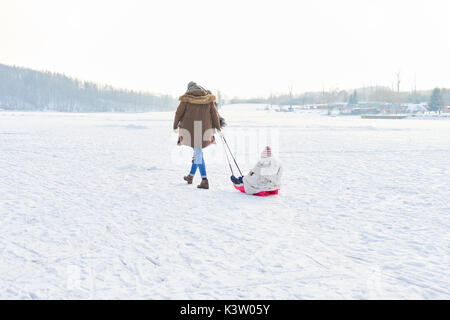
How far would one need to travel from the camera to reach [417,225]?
4086 mm

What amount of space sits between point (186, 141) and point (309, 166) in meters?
3.86

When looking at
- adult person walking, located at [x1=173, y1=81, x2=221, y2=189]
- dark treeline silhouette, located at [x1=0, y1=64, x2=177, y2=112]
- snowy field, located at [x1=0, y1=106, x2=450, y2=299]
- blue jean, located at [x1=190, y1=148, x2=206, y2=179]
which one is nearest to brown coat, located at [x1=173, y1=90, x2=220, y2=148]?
adult person walking, located at [x1=173, y1=81, x2=221, y2=189]

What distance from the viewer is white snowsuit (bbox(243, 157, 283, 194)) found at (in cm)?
539

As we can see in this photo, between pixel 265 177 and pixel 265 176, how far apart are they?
0.02 metres

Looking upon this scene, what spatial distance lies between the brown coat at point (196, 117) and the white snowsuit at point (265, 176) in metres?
1.07

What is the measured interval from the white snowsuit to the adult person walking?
0.86 m

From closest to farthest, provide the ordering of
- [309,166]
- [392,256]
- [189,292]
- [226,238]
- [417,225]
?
[189,292] < [392,256] < [226,238] < [417,225] < [309,166]

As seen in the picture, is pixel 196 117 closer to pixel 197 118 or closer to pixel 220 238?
pixel 197 118

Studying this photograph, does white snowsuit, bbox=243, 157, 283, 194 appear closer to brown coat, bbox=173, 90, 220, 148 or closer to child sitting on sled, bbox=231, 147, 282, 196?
child sitting on sled, bbox=231, 147, 282, 196

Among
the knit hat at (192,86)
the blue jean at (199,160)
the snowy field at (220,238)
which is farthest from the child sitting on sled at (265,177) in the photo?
the knit hat at (192,86)

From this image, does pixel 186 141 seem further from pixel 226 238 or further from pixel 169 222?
pixel 226 238

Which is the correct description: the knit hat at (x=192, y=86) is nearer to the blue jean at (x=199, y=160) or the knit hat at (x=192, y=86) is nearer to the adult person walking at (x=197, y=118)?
the adult person walking at (x=197, y=118)

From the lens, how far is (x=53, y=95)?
16550cm
